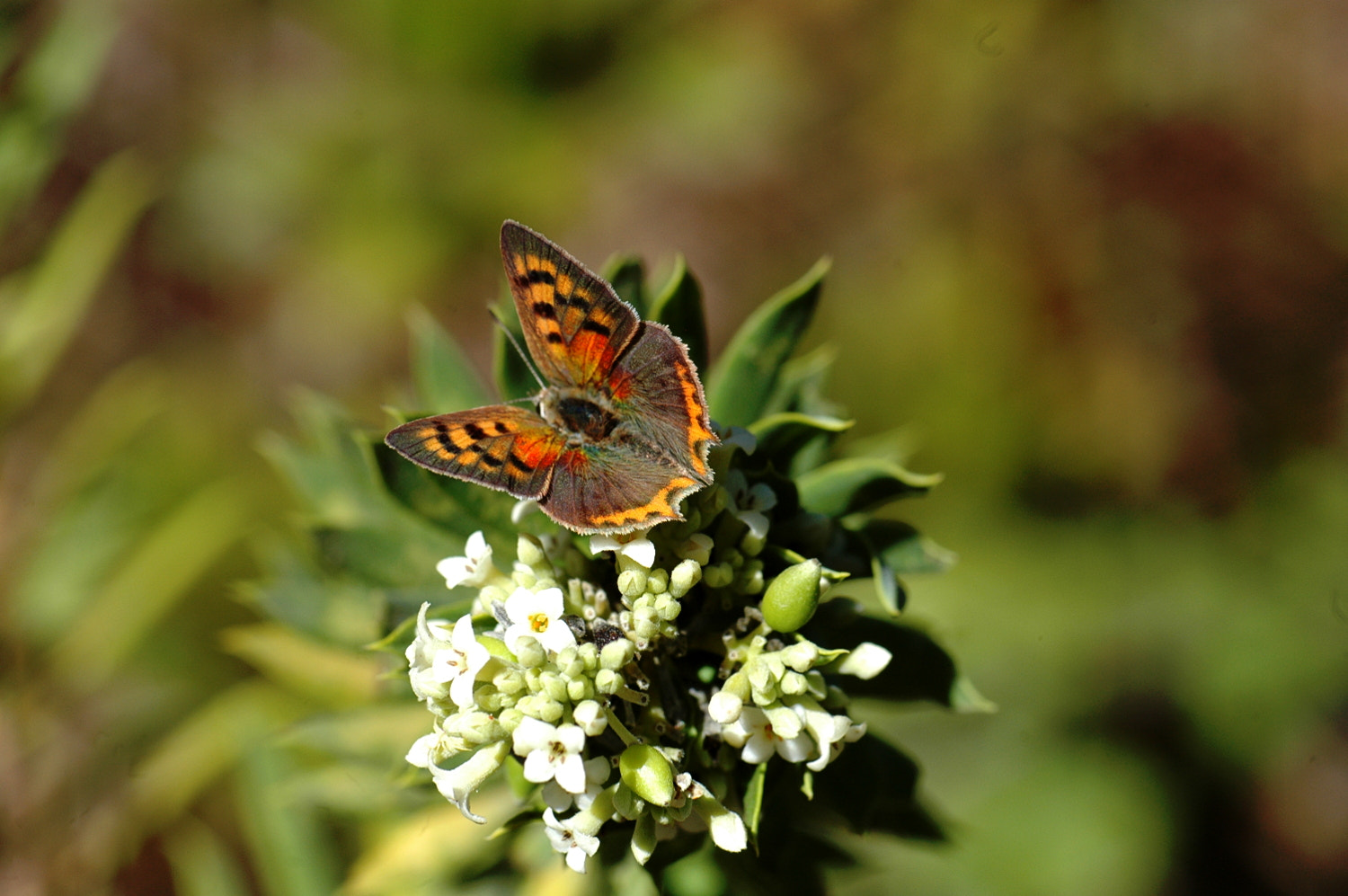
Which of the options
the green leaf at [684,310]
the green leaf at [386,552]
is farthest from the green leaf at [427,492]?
the green leaf at [684,310]

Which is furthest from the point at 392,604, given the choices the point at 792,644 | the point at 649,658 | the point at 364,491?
the point at 792,644

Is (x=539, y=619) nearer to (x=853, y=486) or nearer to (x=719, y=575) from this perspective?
(x=719, y=575)

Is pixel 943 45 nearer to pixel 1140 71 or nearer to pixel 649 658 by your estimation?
pixel 1140 71

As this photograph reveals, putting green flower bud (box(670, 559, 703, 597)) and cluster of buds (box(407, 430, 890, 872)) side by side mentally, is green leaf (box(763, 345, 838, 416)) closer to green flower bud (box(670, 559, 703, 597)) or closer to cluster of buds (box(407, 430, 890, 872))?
cluster of buds (box(407, 430, 890, 872))

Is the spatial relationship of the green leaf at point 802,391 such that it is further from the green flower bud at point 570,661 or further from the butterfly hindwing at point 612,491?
the green flower bud at point 570,661

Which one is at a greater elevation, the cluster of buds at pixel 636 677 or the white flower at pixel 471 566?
the white flower at pixel 471 566

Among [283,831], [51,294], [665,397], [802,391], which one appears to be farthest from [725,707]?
[51,294]
